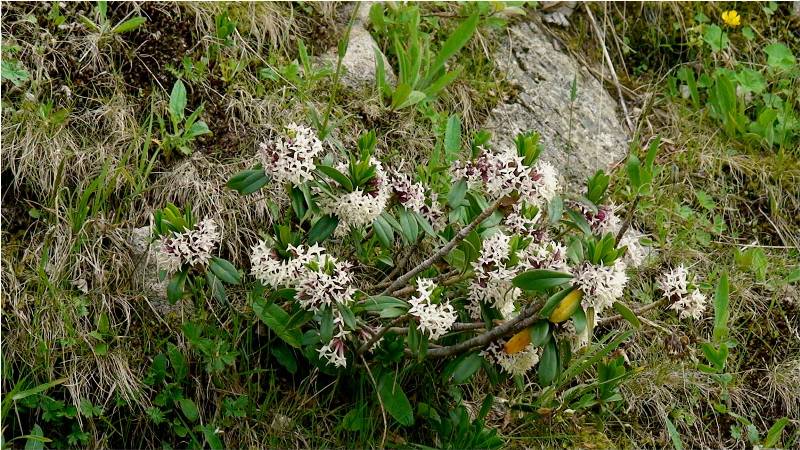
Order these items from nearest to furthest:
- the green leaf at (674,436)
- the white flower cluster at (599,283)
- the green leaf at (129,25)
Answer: the white flower cluster at (599,283) → the green leaf at (674,436) → the green leaf at (129,25)

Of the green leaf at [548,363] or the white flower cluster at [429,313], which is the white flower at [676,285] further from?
the white flower cluster at [429,313]

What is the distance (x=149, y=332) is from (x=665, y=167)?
2350 millimetres

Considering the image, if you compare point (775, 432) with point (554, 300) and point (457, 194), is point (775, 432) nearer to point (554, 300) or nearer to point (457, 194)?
point (554, 300)

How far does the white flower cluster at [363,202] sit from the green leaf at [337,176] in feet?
0.08

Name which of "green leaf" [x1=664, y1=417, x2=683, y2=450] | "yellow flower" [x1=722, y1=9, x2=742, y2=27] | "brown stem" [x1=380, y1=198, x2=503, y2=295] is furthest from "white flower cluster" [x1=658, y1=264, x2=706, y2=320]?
"yellow flower" [x1=722, y1=9, x2=742, y2=27]

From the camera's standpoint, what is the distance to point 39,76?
133 inches

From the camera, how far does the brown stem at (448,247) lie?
2779 millimetres

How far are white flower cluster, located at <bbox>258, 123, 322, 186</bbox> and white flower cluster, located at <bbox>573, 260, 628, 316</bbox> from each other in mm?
818

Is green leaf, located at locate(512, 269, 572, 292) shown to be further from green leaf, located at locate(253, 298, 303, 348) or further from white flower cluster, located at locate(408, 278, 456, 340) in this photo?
green leaf, located at locate(253, 298, 303, 348)

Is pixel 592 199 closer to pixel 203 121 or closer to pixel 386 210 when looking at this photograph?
pixel 386 210

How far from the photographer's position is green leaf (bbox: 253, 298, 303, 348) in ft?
9.69

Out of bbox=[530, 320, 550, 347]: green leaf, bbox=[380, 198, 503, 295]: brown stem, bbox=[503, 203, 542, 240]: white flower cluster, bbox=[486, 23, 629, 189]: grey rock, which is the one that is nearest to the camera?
bbox=[530, 320, 550, 347]: green leaf

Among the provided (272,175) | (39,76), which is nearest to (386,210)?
(272,175)

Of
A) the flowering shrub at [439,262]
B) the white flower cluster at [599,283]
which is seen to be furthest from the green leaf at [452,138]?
the white flower cluster at [599,283]
